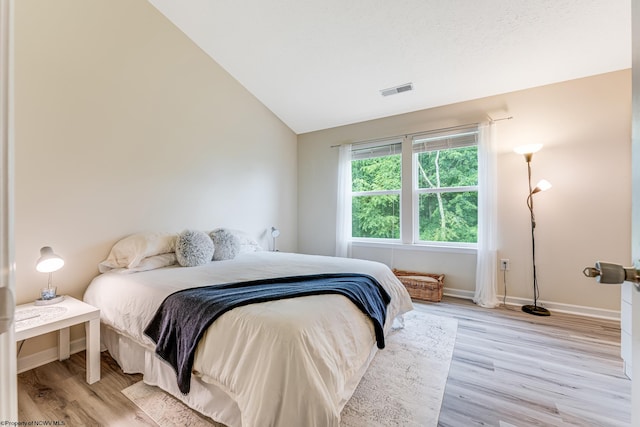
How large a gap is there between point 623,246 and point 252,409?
3.74 metres

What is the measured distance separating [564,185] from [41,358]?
16.7 feet

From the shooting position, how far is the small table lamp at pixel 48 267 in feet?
5.70

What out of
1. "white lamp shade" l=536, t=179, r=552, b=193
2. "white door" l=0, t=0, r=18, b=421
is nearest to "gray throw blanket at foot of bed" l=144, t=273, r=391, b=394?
"white door" l=0, t=0, r=18, b=421

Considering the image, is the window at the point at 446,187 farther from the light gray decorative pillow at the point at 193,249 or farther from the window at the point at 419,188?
the light gray decorative pillow at the point at 193,249

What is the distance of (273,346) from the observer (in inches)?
45.3

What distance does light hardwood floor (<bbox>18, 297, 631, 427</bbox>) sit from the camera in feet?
4.82

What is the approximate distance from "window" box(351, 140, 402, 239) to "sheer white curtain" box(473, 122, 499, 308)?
1.04 meters

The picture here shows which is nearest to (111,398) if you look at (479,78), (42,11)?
(42,11)

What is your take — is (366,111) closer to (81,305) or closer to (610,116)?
(610,116)

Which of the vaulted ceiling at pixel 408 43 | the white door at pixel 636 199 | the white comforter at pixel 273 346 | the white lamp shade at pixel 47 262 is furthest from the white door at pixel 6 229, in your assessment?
the vaulted ceiling at pixel 408 43

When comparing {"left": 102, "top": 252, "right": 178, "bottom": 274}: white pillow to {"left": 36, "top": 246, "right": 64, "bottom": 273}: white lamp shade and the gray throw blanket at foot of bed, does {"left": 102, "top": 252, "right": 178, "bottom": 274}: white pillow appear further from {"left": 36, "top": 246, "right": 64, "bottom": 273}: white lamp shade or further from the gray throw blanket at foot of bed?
the gray throw blanket at foot of bed

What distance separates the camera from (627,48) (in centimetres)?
244

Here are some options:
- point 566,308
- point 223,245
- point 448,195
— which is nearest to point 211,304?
point 223,245

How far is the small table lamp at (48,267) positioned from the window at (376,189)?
3387 millimetres
